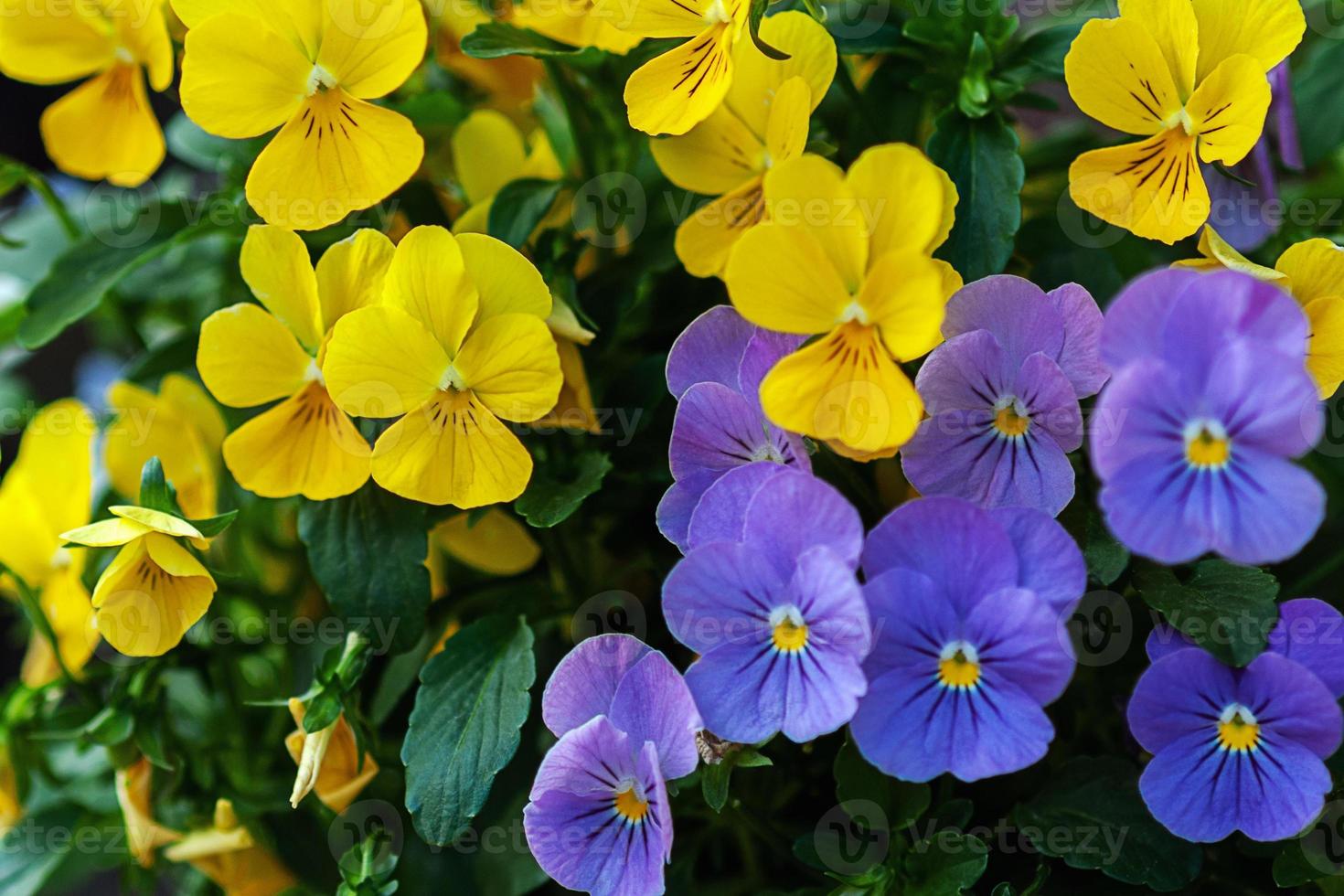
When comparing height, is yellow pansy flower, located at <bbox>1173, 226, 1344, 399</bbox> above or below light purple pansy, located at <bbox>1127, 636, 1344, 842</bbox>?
above

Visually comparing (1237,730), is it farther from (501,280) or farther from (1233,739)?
(501,280)

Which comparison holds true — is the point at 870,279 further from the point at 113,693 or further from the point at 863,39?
the point at 113,693

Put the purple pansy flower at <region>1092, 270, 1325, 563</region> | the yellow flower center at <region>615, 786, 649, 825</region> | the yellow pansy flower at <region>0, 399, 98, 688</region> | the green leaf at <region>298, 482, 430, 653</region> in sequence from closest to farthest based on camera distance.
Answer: the purple pansy flower at <region>1092, 270, 1325, 563</region> < the yellow flower center at <region>615, 786, 649, 825</region> < the green leaf at <region>298, 482, 430, 653</region> < the yellow pansy flower at <region>0, 399, 98, 688</region>

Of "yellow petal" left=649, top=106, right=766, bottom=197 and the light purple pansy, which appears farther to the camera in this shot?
"yellow petal" left=649, top=106, right=766, bottom=197

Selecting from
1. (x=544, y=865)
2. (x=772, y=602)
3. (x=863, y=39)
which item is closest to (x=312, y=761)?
(x=544, y=865)

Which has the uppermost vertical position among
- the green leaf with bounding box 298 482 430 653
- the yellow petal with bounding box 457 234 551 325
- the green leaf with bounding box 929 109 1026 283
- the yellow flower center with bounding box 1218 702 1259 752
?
the green leaf with bounding box 929 109 1026 283

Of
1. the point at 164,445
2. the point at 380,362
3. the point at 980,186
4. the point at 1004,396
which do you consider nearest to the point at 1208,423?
the point at 1004,396

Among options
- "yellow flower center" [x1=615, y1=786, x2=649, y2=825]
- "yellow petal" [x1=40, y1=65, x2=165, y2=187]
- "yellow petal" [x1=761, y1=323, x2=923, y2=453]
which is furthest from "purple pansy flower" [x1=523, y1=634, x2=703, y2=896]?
"yellow petal" [x1=40, y1=65, x2=165, y2=187]

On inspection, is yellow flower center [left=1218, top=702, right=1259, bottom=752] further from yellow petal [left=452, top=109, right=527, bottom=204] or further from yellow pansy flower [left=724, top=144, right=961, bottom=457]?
yellow petal [left=452, top=109, right=527, bottom=204]
